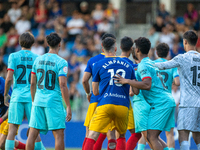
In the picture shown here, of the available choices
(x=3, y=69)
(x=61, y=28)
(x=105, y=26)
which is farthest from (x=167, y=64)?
(x=61, y=28)

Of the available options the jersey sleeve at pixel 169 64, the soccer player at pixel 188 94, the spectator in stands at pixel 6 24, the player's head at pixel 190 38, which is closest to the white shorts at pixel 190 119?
the soccer player at pixel 188 94

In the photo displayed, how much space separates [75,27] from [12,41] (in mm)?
3017

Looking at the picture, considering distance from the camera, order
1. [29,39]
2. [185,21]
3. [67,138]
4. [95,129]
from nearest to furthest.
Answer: [95,129] → [29,39] → [67,138] → [185,21]

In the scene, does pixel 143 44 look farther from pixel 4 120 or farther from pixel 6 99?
pixel 4 120

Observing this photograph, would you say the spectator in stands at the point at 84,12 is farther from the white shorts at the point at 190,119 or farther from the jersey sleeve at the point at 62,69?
the white shorts at the point at 190,119

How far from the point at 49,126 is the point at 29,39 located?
189cm

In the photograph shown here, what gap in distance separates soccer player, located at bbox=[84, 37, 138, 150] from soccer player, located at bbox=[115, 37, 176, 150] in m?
0.48

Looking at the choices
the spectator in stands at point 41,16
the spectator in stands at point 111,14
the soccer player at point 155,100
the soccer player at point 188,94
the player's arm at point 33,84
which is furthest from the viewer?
the spectator in stands at point 41,16

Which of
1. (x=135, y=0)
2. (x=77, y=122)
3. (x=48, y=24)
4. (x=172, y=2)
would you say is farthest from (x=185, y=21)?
(x=77, y=122)

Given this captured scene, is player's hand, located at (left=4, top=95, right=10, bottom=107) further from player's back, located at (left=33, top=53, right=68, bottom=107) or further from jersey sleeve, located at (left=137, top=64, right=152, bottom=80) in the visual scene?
jersey sleeve, located at (left=137, top=64, right=152, bottom=80)

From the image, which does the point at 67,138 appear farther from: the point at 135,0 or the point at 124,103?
the point at 135,0

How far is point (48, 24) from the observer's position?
16703 mm

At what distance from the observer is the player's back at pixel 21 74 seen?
6.90m

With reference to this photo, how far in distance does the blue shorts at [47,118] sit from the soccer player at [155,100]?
1.57 metres
